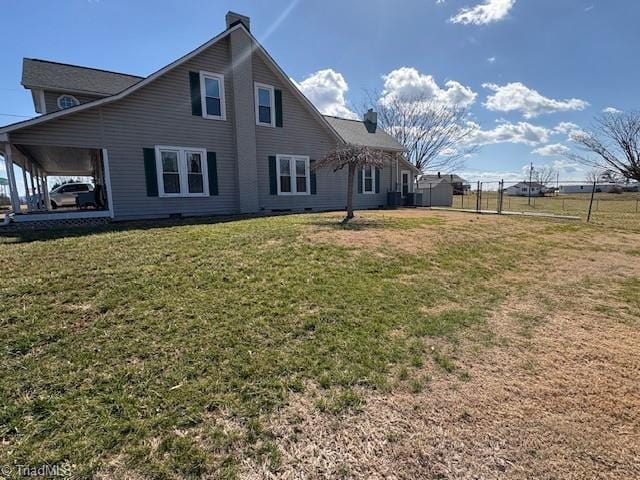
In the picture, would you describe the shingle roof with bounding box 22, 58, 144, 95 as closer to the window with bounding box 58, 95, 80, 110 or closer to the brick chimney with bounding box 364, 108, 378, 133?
the window with bounding box 58, 95, 80, 110

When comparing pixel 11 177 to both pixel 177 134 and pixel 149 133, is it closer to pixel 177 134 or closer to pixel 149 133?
pixel 149 133

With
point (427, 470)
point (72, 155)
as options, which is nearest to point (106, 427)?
point (427, 470)

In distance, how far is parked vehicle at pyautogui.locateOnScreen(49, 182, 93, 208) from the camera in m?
19.4

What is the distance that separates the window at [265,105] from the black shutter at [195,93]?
2.22 metres

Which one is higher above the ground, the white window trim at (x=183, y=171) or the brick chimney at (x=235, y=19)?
the brick chimney at (x=235, y=19)

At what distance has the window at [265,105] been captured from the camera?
43.6 feet

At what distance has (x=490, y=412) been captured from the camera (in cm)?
265

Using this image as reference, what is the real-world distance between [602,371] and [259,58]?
45.6 feet

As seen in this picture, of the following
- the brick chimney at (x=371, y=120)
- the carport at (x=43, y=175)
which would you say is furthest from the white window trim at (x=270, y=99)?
the brick chimney at (x=371, y=120)

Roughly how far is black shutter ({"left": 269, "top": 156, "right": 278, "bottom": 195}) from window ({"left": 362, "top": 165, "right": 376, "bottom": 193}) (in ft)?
17.5

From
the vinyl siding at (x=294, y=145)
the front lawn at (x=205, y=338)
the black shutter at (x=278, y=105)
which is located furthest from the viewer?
the black shutter at (x=278, y=105)

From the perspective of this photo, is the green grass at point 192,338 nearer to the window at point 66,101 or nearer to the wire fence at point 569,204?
the window at point 66,101

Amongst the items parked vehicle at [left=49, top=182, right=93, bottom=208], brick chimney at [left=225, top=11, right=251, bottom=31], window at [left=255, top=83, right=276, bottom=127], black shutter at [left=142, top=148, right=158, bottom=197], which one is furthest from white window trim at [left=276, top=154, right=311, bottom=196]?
parked vehicle at [left=49, top=182, right=93, bottom=208]

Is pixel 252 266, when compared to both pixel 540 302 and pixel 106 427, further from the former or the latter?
pixel 540 302
